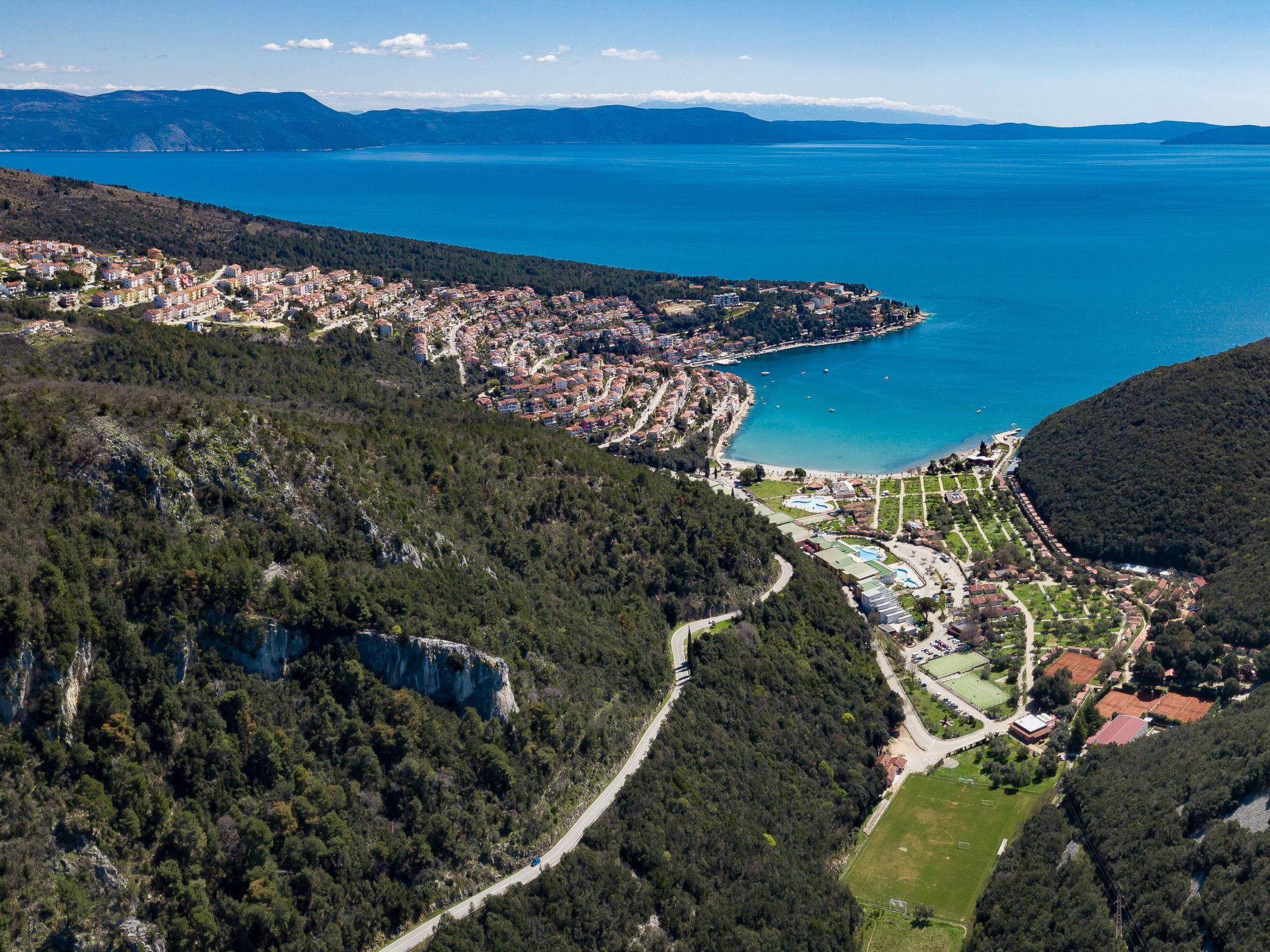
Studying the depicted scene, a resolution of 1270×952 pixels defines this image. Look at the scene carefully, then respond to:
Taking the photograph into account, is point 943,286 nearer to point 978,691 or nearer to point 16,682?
point 978,691

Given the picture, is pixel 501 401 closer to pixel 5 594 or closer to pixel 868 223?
pixel 5 594

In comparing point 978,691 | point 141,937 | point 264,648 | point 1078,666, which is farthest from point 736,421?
point 141,937

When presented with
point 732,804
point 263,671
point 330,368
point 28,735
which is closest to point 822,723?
point 732,804

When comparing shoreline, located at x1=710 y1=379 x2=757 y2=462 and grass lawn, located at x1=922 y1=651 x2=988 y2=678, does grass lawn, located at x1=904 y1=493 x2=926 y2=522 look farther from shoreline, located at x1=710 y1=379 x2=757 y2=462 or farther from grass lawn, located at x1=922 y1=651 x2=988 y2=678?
grass lawn, located at x1=922 y1=651 x2=988 y2=678

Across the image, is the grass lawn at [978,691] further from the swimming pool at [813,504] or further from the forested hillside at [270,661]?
Answer: the swimming pool at [813,504]

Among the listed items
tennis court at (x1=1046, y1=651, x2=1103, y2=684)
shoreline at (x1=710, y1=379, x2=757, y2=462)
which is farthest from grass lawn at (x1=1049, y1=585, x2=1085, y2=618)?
shoreline at (x1=710, y1=379, x2=757, y2=462)


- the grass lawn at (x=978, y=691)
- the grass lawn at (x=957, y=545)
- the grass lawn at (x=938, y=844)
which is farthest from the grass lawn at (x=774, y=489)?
the grass lawn at (x=938, y=844)
